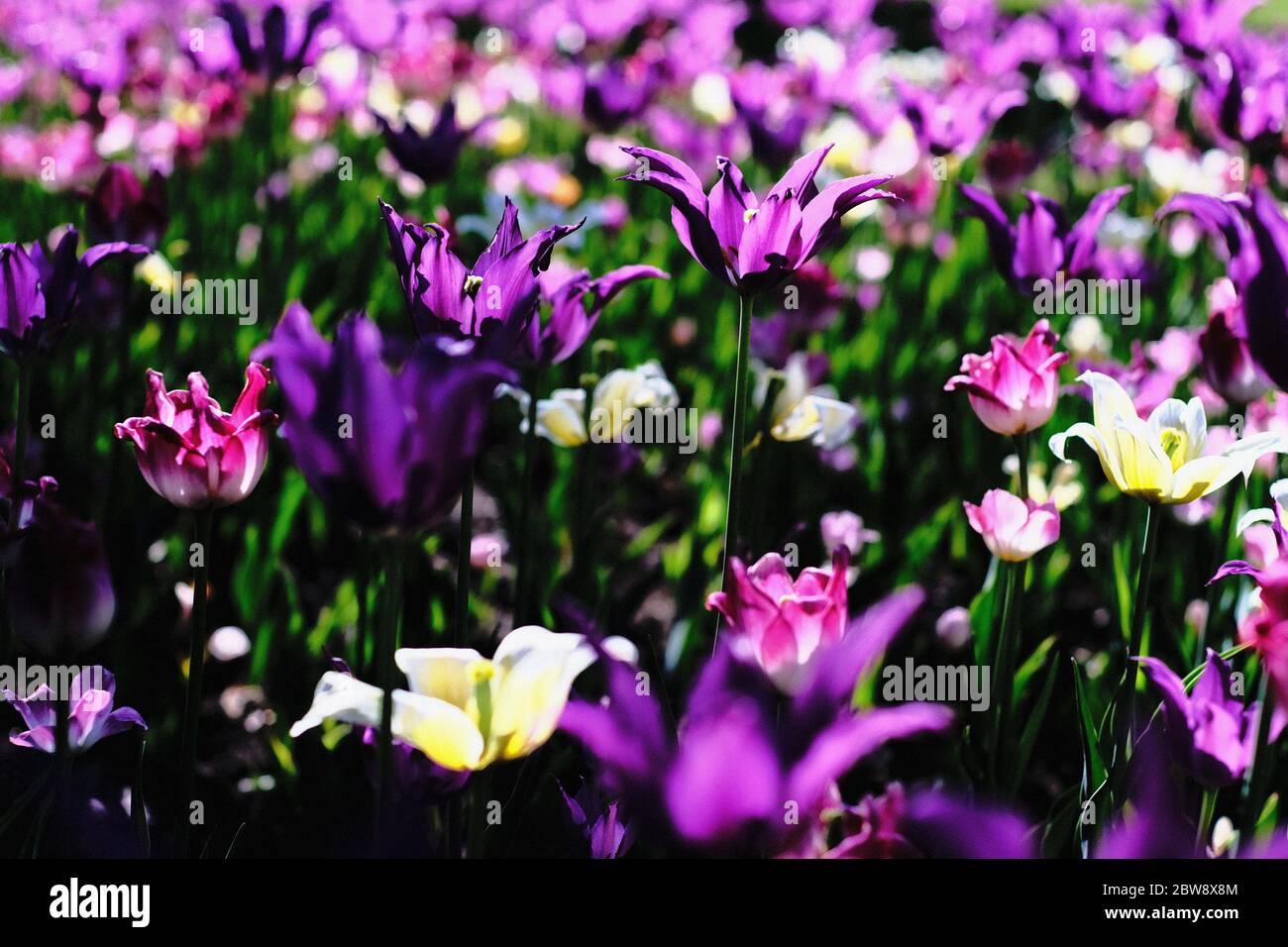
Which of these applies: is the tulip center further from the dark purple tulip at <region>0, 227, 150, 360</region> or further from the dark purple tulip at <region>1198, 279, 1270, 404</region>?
the dark purple tulip at <region>0, 227, 150, 360</region>

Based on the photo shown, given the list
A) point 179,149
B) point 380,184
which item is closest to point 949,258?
point 380,184

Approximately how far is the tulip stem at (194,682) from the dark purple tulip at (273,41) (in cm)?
188

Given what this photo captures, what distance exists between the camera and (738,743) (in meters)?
0.78

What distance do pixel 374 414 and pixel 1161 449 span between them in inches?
33.2

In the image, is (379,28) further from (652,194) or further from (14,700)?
(14,700)

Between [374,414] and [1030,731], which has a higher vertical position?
[374,414]

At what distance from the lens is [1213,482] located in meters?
1.30

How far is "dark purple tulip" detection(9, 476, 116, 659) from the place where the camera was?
1091mm

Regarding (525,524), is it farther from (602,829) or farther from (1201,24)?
(1201,24)

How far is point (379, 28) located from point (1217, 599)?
3.59m

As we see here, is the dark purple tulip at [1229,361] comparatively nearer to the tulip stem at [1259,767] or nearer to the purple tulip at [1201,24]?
the tulip stem at [1259,767]

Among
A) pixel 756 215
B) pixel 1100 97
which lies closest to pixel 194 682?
pixel 756 215

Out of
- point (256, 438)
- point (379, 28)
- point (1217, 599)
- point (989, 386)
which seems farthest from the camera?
point (379, 28)

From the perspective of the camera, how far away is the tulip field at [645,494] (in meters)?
0.95
